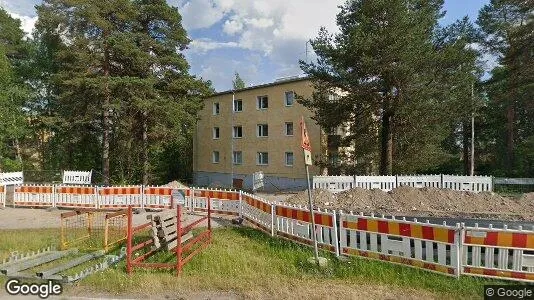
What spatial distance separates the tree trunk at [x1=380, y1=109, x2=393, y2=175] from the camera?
21.7 meters

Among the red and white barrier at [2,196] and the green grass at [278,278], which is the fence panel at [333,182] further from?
the red and white barrier at [2,196]

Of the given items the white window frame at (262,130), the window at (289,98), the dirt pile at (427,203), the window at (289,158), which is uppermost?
the window at (289,98)

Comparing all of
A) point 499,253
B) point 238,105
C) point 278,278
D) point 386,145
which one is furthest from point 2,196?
point 238,105

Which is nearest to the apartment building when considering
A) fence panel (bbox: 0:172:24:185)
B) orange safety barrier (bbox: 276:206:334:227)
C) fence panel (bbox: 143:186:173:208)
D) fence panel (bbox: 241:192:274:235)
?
fence panel (bbox: 143:186:173:208)

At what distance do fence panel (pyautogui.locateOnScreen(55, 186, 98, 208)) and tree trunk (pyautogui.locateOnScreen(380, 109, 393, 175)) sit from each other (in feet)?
49.2

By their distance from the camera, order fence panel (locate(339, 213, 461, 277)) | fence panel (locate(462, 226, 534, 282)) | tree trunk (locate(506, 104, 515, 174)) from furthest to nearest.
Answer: tree trunk (locate(506, 104, 515, 174)), fence panel (locate(339, 213, 461, 277)), fence panel (locate(462, 226, 534, 282))

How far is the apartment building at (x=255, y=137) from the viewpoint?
1181 inches

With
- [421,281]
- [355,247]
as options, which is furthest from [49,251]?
[421,281]

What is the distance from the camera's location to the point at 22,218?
47.9 ft

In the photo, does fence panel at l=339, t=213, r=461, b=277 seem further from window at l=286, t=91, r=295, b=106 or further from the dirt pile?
window at l=286, t=91, r=295, b=106

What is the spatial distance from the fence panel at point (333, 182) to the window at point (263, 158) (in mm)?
11979

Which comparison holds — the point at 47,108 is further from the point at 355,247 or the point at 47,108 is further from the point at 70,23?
the point at 355,247

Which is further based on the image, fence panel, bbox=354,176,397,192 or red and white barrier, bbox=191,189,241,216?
fence panel, bbox=354,176,397,192

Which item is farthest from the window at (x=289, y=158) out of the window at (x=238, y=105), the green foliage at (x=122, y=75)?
the green foliage at (x=122, y=75)
